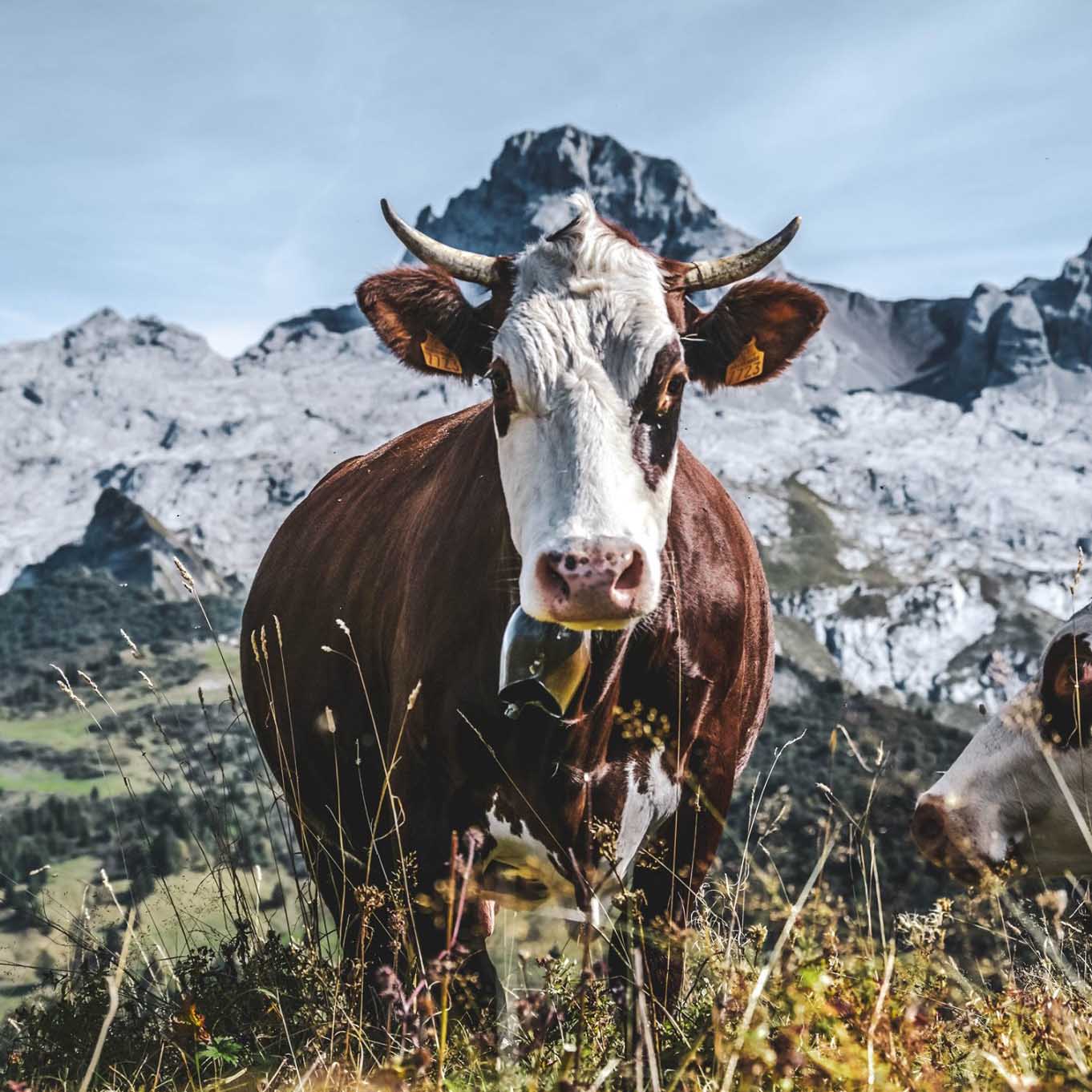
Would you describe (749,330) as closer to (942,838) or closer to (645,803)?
(645,803)

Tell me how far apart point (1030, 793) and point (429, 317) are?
299 centimetres

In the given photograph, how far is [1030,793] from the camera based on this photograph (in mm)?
4266

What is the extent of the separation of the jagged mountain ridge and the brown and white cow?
9180 cm

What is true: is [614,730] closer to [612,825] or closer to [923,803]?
[612,825]

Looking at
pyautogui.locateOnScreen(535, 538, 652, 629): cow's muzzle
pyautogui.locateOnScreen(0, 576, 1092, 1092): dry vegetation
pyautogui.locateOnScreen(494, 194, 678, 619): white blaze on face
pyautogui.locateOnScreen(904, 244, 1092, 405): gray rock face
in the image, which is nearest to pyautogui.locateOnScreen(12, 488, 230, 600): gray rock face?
pyautogui.locateOnScreen(0, 576, 1092, 1092): dry vegetation

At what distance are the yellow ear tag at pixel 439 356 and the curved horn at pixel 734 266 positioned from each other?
0.93 m

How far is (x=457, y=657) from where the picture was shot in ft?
12.6

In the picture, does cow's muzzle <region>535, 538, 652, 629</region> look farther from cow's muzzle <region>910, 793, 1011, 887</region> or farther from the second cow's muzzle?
cow's muzzle <region>910, 793, 1011, 887</region>

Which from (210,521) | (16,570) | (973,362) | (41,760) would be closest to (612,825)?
(41,760)

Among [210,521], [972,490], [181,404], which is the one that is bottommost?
[972,490]

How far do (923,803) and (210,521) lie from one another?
123 m

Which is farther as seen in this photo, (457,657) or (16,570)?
(16,570)

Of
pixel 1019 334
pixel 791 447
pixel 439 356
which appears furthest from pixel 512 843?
pixel 1019 334

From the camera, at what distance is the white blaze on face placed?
10.2ft
